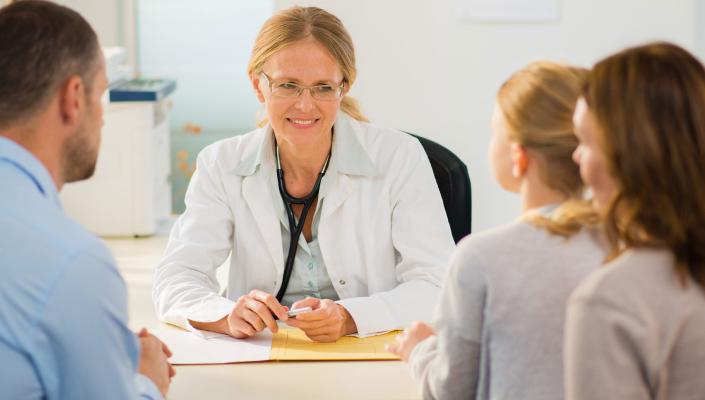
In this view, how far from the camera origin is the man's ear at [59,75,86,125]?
120 centimetres

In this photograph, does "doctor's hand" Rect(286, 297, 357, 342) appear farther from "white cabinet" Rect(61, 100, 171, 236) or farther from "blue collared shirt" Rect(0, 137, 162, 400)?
"white cabinet" Rect(61, 100, 171, 236)

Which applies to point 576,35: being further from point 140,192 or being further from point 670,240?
point 670,240

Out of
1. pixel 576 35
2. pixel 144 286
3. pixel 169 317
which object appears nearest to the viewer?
pixel 169 317

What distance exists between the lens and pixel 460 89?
399cm

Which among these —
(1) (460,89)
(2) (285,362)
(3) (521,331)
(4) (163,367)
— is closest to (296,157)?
(2) (285,362)

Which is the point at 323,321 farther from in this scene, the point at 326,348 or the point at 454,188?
the point at 454,188

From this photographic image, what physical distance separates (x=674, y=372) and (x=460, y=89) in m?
3.10

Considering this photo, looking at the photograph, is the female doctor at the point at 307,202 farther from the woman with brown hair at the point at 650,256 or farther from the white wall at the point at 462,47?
the white wall at the point at 462,47

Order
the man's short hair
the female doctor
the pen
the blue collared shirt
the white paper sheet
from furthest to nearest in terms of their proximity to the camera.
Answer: the female doctor < the pen < the white paper sheet < the man's short hair < the blue collared shirt

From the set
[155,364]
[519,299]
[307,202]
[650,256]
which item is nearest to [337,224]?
[307,202]

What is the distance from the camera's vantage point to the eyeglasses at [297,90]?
2.04m

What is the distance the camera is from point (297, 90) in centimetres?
205

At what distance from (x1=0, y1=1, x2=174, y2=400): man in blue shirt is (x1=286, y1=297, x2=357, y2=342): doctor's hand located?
46cm

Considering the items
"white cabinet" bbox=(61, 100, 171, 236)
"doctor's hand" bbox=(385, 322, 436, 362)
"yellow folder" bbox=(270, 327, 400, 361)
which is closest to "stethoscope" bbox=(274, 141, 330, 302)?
"yellow folder" bbox=(270, 327, 400, 361)
